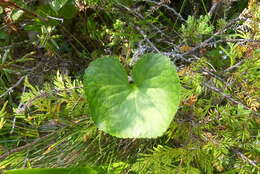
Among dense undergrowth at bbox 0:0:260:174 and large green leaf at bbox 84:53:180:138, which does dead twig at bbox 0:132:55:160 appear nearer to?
dense undergrowth at bbox 0:0:260:174

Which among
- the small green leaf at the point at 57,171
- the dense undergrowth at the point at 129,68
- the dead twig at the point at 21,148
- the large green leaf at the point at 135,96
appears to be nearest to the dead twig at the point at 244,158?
the dense undergrowth at the point at 129,68

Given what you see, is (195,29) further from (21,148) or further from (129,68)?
(21,148)

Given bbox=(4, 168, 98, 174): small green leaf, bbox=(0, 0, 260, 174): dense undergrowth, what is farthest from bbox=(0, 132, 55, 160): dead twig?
bbox=(4, 168, 98, 174): small green leaf

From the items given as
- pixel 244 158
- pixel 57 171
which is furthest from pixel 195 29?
pixel 57 171

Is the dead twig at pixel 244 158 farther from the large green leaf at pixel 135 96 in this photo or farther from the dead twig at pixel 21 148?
the dead twig at pixel 21 148

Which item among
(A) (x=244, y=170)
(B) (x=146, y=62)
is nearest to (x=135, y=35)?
(B) (x=146, y=62)

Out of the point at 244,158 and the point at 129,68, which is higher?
the point at 129,68

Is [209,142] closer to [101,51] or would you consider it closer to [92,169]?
[92,169]
